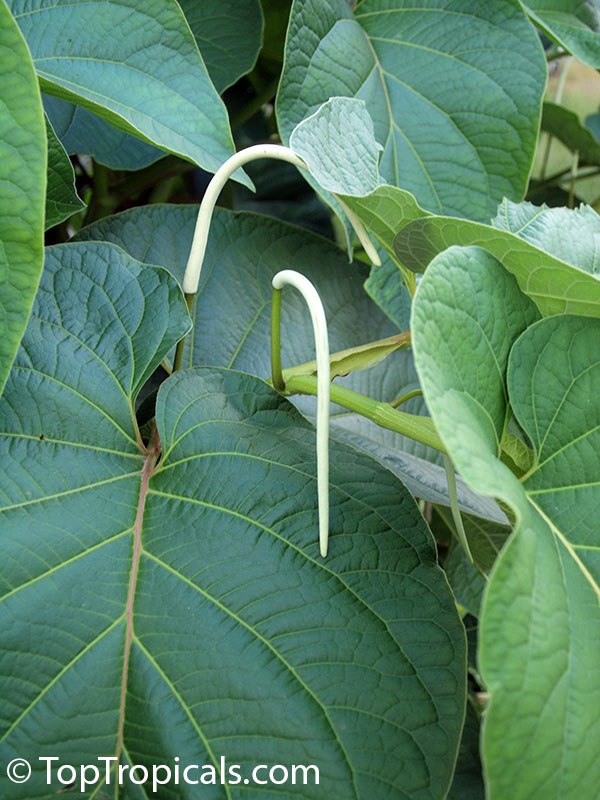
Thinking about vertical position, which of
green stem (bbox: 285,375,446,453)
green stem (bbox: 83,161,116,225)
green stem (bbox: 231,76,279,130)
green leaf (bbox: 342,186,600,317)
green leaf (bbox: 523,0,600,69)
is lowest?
green stem (bbox: 285,375,446,453)

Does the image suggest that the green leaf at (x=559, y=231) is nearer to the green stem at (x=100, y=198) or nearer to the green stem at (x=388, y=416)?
the green stem at (x=388, y=416)

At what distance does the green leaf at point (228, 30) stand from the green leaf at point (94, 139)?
94 millimetres

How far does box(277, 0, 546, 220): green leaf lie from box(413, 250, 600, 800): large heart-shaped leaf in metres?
0.27

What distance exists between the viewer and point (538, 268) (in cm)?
38

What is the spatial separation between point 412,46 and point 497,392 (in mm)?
408

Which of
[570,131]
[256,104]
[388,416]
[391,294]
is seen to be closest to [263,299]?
[391,294]

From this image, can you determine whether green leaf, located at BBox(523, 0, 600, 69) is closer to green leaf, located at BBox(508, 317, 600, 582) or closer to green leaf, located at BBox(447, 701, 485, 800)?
green leaf, located at BBox(508, 317, 600, 582)

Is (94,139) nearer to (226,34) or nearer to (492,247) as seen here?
(226,34)

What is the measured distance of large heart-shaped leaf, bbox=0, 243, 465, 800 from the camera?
0.34 metres

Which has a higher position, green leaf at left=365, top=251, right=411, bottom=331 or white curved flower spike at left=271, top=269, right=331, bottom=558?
green leaf at left=365, top=251, right=411, bottom=331

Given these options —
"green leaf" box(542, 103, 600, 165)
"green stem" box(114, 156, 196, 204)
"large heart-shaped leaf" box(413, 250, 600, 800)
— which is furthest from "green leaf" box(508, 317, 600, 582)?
"green leaf" box(542, 103, 600, 165)

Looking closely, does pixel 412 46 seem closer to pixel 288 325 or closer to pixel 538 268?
pixel 288 325

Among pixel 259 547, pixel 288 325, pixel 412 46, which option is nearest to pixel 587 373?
pixel 259 547

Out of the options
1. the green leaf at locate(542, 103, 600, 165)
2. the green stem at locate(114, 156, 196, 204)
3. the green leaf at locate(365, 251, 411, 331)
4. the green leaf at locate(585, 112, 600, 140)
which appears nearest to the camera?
the green leaf at locate(365, 251, 411, 331)
